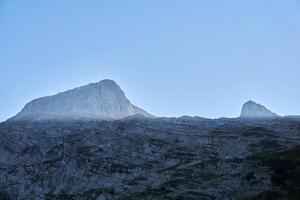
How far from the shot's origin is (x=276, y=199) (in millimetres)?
199750

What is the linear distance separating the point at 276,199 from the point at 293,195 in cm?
545

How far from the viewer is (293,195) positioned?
200m
